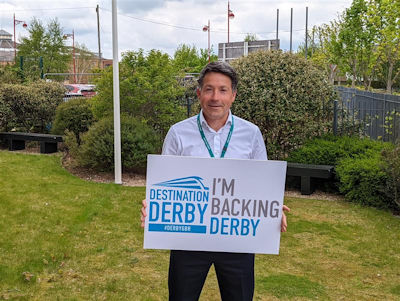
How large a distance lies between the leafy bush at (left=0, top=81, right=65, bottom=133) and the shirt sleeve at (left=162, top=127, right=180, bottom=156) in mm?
12910

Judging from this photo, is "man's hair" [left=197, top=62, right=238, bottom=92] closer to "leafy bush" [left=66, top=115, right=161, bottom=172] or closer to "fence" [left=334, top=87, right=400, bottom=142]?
"leafy bush" [left=66, top=115, right=161, bottom=172]

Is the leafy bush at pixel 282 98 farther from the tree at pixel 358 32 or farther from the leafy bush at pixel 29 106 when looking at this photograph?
the tree at pixel 358 32

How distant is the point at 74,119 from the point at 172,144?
11.3 meters

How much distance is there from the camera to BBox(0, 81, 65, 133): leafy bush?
1477 centimetres

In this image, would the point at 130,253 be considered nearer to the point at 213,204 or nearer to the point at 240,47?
the point at 213,204

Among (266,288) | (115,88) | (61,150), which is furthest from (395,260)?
(61,150)

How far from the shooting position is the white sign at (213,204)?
8.71ft

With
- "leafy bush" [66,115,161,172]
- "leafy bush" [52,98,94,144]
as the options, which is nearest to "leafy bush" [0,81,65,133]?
Answer: "leafy bush" [52,98,94,144]

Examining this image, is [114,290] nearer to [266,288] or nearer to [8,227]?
[266,288]

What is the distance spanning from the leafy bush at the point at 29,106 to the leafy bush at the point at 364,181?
9.80 meters

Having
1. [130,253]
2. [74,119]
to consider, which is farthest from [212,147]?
[74,119]

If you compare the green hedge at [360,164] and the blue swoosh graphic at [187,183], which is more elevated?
the blue swoosh graphic at [187,183]

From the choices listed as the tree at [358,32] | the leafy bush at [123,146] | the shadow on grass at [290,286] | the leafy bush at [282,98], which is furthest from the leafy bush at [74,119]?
the tree at [358,32]

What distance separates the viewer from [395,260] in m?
5.93
